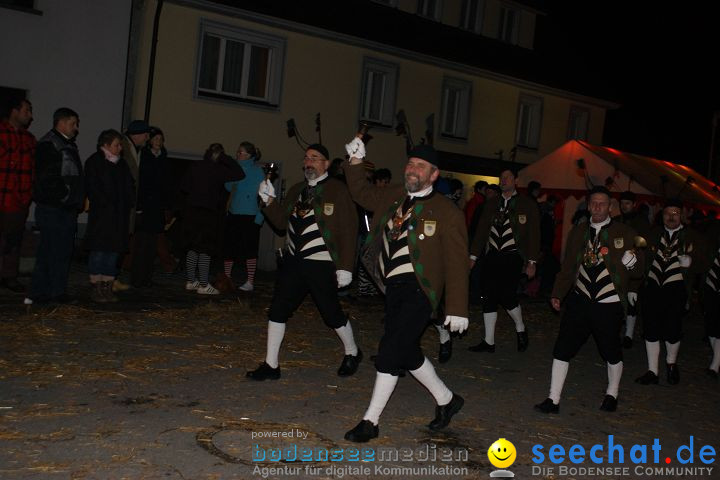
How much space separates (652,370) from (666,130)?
36859mm

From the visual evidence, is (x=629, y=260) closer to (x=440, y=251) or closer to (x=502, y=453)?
(x=440, y=251)

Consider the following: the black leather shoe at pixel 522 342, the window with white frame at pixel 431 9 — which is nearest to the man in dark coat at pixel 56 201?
the black leather shoe at pixel 522 342

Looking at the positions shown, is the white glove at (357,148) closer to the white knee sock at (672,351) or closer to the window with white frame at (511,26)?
the white knee sock at (672,351)

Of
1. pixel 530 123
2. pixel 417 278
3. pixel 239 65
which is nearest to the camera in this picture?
pixel 417 278

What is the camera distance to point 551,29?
3631cm

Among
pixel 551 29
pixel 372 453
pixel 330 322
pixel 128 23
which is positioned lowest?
pixel 372 453

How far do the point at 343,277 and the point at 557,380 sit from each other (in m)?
2.14

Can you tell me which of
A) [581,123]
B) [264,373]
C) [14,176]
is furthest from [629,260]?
[581,123]

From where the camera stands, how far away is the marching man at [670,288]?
30.3 ft

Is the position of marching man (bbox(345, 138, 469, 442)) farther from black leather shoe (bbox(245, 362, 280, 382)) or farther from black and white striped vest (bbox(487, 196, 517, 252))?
black and white striped vest (bbox(487, 196, 517, 252))

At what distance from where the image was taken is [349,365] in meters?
8.01

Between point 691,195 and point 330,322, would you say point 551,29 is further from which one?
point 330,322

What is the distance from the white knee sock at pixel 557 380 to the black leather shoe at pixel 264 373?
8.14 ft

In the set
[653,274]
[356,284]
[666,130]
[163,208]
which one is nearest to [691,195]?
[356,284]
